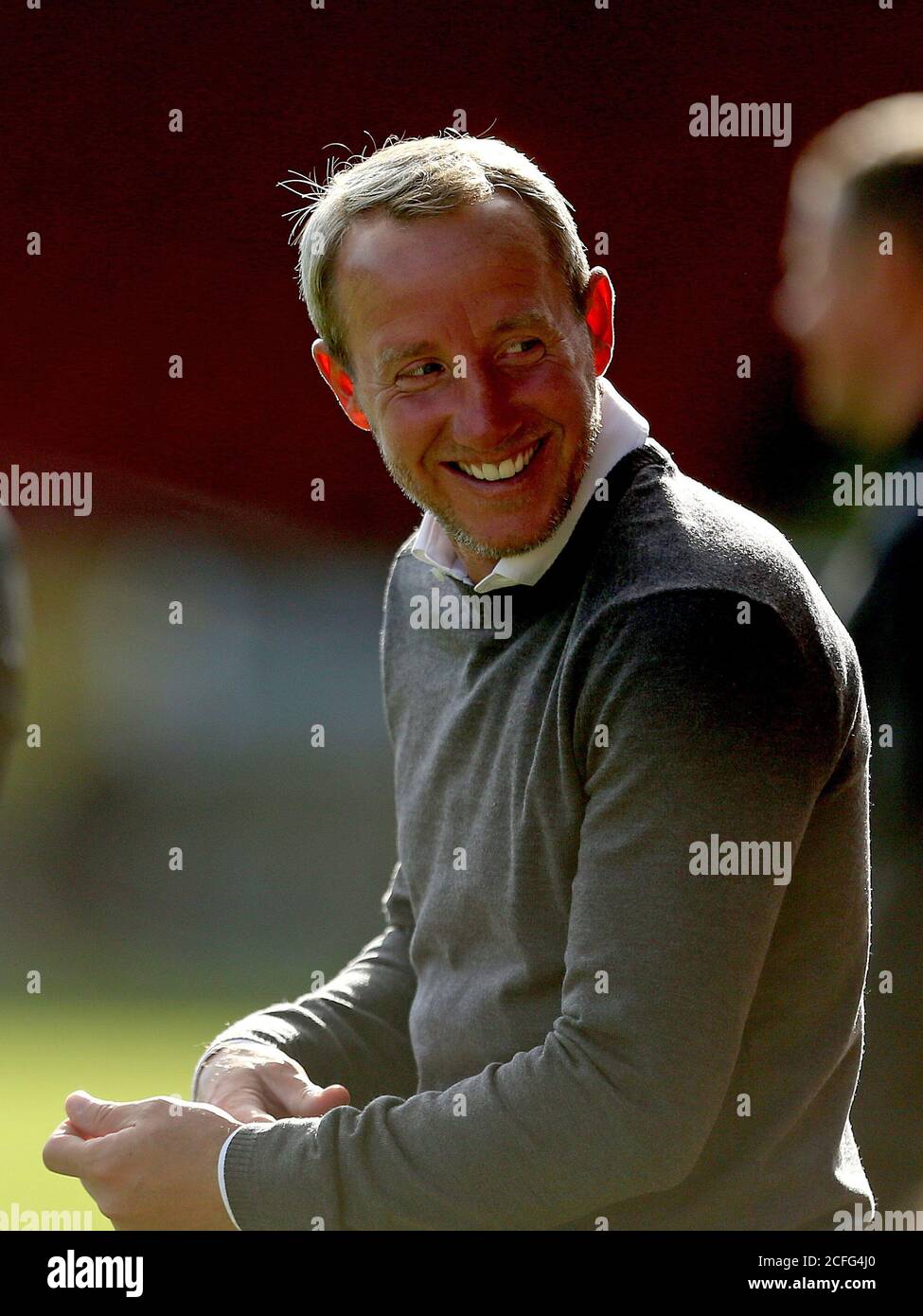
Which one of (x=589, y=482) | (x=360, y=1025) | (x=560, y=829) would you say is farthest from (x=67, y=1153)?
(x=589, y=482)

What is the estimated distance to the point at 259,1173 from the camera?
133 centimetres

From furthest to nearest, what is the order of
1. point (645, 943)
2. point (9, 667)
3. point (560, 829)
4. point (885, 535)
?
point (9, 667), point (885, 535), point (560, 829), point (645, 943)

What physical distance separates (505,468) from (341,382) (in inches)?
10.9

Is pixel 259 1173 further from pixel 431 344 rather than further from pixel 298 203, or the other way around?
pixel 298 203

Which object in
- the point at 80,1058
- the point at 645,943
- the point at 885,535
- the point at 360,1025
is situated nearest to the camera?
the point at 645,943

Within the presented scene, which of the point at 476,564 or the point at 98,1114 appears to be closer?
the point at 98,1114

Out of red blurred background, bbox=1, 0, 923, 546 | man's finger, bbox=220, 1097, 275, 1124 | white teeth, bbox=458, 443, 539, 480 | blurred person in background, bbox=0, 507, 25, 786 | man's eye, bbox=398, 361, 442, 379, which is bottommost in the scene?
man's finger, bbox=220, 1097, 275, 1124

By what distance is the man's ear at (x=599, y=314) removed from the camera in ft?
5.14

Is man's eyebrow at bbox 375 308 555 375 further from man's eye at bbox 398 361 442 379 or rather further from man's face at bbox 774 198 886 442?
man's face at bbox 774 198 886 442

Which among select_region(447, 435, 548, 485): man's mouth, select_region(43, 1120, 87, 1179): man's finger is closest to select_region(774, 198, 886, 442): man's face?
select_region(447, 435, 548, 485): man's mouth

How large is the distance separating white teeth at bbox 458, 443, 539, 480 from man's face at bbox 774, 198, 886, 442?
924 millimetres

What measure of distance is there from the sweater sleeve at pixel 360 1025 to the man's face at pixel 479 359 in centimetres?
55

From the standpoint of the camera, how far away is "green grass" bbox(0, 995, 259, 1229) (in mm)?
3949

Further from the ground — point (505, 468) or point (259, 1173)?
point (505, 468)
